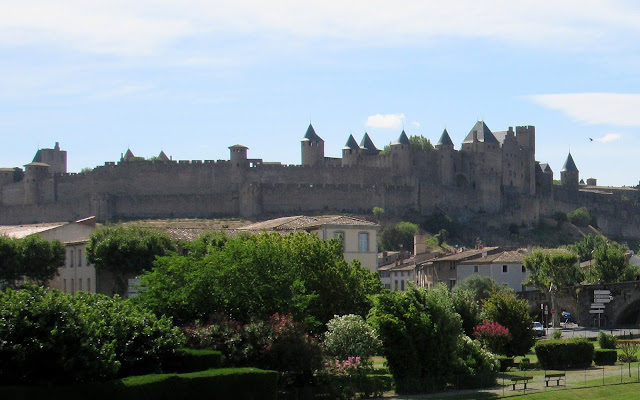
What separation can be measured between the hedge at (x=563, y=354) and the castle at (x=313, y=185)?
66.6 metres

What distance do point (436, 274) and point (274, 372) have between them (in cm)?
4079

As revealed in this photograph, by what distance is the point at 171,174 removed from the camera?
106 meters

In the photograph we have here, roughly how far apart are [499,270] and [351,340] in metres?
33.5

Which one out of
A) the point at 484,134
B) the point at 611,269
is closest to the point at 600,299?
the point at 611,269

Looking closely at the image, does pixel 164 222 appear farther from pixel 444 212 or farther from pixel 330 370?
pixel 330 370

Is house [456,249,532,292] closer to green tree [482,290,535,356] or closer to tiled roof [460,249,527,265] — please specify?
tiled roof [460,249,527,265]

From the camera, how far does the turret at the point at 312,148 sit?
110 m

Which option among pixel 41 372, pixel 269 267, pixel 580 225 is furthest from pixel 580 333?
pixel 580 225

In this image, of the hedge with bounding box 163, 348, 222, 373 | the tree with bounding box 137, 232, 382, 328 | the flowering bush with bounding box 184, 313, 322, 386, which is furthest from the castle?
the hedge with bounding box 163, 348, 222, 373

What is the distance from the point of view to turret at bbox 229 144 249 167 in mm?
105250

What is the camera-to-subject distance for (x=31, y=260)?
48562mm

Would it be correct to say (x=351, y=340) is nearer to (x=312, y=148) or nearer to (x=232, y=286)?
(x=232, y=286)

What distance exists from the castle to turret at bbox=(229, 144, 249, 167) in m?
0.09

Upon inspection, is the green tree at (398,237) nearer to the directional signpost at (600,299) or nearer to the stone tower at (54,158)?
the directional signpost at (600,299)
